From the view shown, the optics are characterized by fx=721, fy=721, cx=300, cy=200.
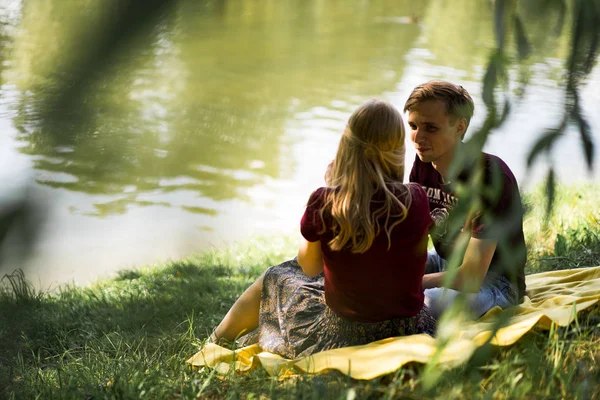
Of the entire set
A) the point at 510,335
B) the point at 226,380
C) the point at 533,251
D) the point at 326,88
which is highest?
the point at 510,335

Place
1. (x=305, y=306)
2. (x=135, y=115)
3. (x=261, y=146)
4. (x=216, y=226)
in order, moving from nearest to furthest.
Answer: (x=135, y=115)
(x=305, y=306)
(x=216, y=226)
(x=261, y=146)

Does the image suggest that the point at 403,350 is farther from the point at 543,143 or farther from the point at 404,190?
the point at 543,143

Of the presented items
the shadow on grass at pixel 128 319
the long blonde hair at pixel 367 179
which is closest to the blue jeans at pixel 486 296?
the long blonde hair at pixel 367 179

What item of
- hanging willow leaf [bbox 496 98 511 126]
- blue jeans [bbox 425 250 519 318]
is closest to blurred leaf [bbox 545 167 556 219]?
hanging willow leaf [bbox 496 98 511 126]

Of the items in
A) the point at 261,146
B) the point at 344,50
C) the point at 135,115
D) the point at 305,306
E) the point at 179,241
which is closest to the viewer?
the point at 135,115

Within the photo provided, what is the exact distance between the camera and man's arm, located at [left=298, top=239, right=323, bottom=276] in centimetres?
243

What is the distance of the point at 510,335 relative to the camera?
6.96 feet

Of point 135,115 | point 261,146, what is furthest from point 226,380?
point 261,146

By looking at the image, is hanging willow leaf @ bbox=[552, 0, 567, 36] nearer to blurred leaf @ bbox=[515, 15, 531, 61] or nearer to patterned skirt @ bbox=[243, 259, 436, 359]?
blurred leaf @ bbox=[515, 15, 531, 61]

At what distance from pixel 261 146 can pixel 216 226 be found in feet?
7.57

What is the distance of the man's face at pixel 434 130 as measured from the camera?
2.63 m

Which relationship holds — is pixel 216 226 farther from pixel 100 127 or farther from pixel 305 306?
pixel 100 127

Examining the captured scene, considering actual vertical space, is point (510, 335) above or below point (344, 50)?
above

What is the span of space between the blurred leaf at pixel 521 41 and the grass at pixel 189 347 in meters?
0.30
